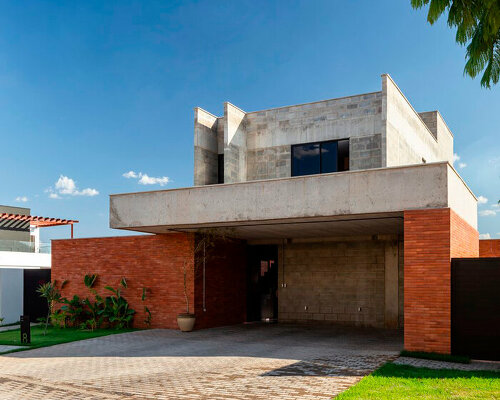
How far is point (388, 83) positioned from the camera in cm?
1833

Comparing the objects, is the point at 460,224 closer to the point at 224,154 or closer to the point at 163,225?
the point at 163,225

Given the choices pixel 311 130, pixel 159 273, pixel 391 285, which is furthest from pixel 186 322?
pixel 311 130

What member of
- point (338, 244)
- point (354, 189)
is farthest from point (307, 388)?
point (338, 244)

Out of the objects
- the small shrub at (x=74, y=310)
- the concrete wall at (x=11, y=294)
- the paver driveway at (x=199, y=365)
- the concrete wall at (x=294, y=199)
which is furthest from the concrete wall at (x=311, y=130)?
the concrete wall at (x=11, y=294)

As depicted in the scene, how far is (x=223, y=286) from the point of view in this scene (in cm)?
1967

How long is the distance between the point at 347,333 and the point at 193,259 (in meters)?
5.99

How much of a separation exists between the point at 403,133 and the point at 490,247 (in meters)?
6.30

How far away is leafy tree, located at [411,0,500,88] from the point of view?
32.8 feet

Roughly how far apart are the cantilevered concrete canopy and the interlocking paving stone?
364 centimetres

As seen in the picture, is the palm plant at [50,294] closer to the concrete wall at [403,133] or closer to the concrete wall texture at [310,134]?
the concrete wall texture at [310,134]

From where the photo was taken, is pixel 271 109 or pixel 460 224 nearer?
pixel 460 224

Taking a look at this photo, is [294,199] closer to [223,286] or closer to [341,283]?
[223,286]

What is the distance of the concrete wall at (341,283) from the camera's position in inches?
752

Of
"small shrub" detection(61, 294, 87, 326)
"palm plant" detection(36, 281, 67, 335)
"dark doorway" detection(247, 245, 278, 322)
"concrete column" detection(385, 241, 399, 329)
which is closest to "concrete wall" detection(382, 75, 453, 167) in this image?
"concrete column" detection(385, 241, 399, 329)
